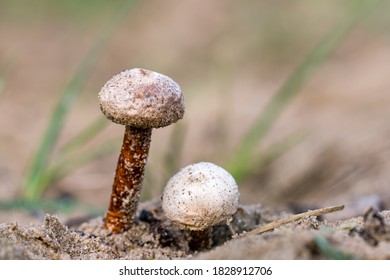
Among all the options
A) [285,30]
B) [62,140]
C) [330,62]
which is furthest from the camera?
[285,30]

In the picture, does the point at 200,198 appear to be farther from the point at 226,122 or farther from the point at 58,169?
the point at 226,122

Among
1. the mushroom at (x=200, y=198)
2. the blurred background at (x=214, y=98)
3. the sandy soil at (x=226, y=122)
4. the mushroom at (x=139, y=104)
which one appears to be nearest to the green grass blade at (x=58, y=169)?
the blurred background at (x=214, y=98)

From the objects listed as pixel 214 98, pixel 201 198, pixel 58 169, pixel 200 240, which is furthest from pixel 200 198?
pixel 214 98

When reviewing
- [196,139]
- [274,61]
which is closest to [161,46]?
[274,61]

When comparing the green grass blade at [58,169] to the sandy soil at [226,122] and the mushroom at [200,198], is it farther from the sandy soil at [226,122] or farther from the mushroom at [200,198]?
the mushroom at [200,198]

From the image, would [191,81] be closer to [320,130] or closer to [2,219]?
[320,130]

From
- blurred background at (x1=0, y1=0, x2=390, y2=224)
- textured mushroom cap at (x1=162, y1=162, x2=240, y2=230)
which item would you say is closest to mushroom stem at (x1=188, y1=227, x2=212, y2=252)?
textured mushroom cap at (x1=162, y1=162, x2=240, y2=230)

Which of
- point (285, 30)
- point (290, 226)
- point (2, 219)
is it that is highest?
point (285, 30)
